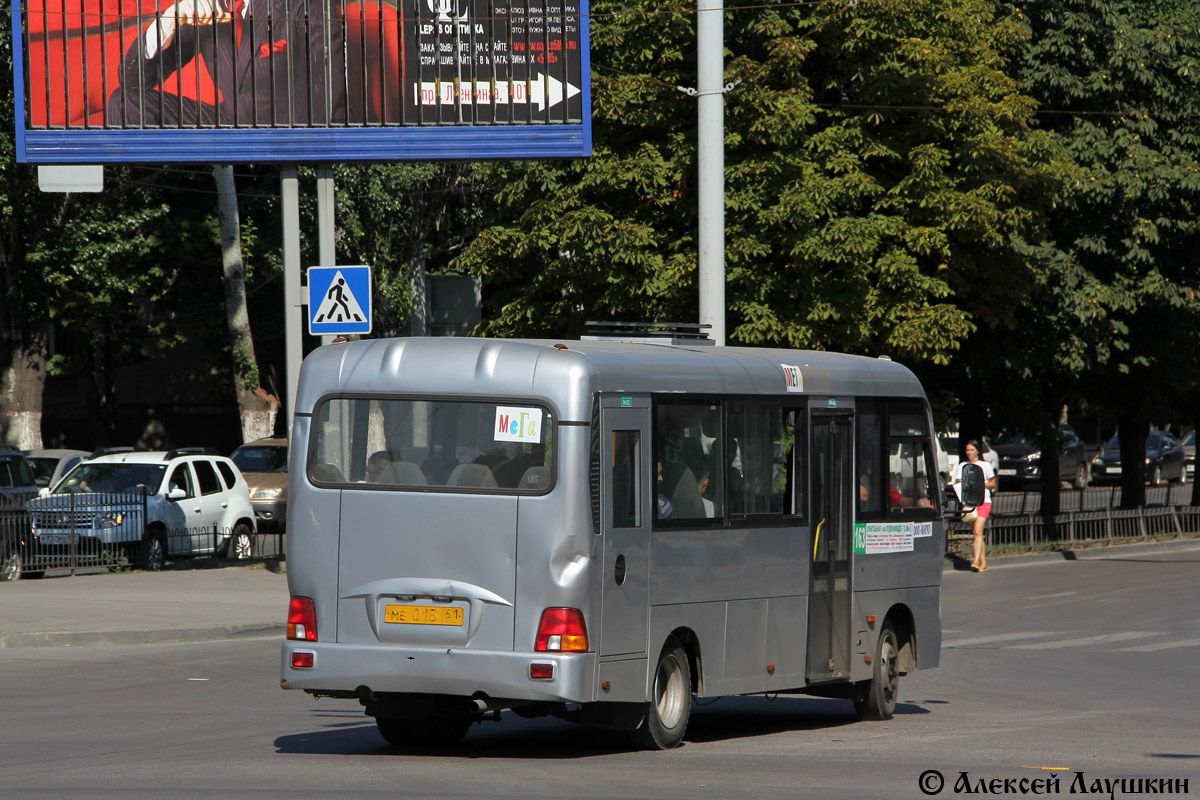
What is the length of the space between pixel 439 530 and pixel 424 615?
48 centimetres

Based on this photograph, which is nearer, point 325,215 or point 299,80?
point 325,215

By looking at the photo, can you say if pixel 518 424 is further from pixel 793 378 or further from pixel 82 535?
pixel 82 535

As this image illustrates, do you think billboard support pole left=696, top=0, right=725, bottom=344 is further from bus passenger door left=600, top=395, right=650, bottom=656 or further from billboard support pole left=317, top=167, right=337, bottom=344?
bus passenger door left=600, top=395, right=650, bottom=656

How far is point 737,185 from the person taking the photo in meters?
24.3

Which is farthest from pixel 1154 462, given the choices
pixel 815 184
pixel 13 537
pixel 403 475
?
pixel 403 475

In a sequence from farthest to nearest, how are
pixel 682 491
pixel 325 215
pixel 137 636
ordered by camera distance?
1. pixel 325 215
2. pixel 137 636
3. pixel 682 491

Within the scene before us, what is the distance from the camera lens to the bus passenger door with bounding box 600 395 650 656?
9219 millimetres

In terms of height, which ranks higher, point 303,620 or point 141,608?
point 303,620

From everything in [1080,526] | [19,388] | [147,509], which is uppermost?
[19,388]

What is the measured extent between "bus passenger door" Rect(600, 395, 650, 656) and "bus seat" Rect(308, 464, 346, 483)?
1561 millimetres

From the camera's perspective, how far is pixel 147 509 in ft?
76.4

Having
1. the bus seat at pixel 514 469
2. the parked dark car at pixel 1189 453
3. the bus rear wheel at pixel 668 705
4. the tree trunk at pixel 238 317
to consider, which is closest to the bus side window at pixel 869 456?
the bus rear wheel at pixel 668 705

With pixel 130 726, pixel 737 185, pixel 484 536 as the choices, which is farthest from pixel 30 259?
pixel 484 536

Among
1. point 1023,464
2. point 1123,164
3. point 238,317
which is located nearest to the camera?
point 1123,164
